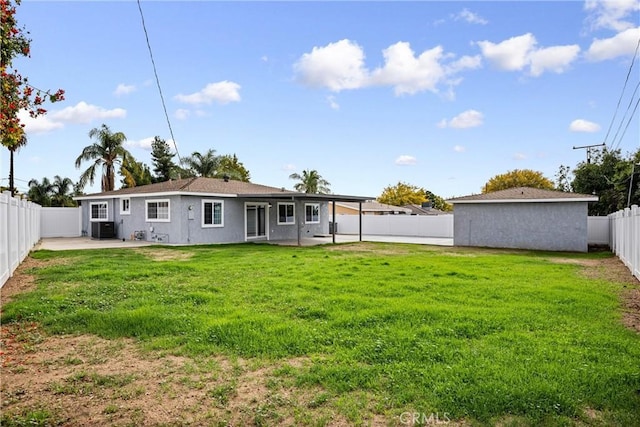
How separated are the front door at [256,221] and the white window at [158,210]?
13.3 ft

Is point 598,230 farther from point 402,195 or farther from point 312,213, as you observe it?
point 402,195

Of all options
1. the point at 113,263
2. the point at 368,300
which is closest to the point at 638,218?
the point at 368,300

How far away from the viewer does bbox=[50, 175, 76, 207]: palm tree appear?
36.8 meters

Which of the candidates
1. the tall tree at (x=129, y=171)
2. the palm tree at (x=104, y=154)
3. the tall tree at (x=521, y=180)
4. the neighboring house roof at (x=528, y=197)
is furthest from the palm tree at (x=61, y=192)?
the tall tree at (x=521, y=180)

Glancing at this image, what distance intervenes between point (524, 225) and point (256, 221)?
13098mm

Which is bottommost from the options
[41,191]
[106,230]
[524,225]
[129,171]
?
[106,230]

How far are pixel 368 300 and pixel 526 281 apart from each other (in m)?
4.18

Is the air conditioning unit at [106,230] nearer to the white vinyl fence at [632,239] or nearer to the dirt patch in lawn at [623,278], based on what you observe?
the dirt patch in lawn at [623,278]

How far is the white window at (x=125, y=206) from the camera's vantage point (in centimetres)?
2201

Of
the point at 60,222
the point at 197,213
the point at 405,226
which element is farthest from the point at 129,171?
the point at 405,226

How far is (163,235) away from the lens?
19953 mm

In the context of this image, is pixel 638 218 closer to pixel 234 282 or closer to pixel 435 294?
pixel 435 294

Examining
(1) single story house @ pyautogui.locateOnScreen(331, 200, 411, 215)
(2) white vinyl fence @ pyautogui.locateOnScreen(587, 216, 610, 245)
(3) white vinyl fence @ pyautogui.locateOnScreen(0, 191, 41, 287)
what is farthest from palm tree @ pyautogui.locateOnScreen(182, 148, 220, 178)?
(2) white vinyl fence @ pyautogui.locateOnScreen(587, 216, 610, 245)

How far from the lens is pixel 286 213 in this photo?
24.7m
